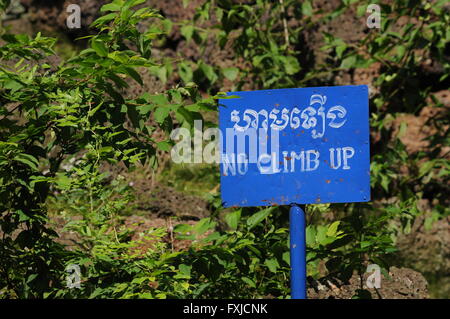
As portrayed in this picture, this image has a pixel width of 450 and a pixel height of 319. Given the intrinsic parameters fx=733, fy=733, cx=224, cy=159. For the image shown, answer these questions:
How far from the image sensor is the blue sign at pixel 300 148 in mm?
2369

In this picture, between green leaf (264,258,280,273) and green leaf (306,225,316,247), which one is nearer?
green leaf (264,258,280,273)

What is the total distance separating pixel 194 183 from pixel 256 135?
7.17 feet

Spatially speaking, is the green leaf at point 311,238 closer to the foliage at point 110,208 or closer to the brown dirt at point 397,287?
the foliage at point 110,208

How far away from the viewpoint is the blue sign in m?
2.37

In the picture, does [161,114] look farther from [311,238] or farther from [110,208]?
[311,238]

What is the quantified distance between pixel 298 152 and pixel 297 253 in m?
0.33

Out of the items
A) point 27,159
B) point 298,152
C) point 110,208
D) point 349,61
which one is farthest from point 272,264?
point 349,61

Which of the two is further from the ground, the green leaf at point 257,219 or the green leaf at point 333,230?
the green leaf at point 257,219

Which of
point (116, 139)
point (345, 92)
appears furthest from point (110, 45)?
point (345, 92)

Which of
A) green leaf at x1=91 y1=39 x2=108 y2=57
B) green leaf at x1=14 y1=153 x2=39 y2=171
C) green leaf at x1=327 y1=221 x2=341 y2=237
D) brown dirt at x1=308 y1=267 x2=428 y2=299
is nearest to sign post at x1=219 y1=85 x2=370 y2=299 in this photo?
green leaf at x1=327 y1=221 x2=341 y2=237

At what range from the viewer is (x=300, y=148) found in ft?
7.82

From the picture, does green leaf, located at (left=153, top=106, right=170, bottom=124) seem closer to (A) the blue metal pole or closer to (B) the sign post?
(B) the sign post

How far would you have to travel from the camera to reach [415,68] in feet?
14.6

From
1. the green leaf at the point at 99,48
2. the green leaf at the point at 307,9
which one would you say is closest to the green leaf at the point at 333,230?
the green leaf at the point at 99,48
